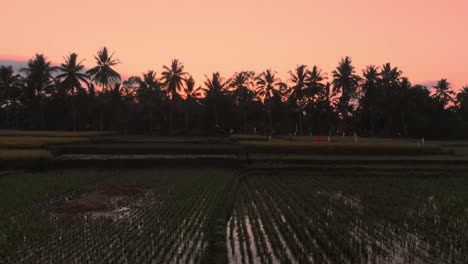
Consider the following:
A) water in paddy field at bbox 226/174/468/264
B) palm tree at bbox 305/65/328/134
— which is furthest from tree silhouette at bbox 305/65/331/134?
water in paddy field at bbox 226/174/468/264

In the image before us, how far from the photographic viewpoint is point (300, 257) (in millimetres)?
5125

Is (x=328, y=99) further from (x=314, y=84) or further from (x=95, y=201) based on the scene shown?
(x=95, y=201)

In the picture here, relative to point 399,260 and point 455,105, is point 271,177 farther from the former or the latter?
point 455,105

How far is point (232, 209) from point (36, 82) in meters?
37.1

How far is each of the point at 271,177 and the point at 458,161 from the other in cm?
926

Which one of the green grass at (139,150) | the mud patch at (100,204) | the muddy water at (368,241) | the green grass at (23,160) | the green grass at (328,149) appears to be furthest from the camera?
the green grass at (328,149)

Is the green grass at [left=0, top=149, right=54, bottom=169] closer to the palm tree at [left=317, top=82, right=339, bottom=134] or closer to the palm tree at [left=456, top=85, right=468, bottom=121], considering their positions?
the palm tree at [left=317, top=82, right=339, bottom=134]

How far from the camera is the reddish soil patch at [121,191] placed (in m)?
9.91

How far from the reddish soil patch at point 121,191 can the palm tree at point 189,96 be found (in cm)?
2988

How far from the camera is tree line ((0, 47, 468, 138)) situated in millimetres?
37062

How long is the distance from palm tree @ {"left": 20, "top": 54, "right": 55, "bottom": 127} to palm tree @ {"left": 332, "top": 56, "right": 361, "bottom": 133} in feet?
105

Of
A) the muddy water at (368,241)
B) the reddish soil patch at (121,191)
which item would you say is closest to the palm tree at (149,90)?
the reddish soil patch at (121,191)

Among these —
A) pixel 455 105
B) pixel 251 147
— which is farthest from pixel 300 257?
pixel 455 105

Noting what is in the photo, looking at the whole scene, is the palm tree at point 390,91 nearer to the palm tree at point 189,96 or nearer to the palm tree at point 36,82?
the palm tree at point 189,96
